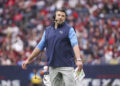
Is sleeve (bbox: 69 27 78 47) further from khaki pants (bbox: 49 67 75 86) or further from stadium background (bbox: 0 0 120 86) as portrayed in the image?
stadium background (bbox: 0 0 120 86)

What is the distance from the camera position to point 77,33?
18562 mm

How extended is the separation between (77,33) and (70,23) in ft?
2.70

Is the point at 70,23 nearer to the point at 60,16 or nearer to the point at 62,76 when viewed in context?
the point at 62,76

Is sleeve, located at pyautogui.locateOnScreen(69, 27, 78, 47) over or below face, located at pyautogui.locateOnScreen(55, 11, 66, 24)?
below

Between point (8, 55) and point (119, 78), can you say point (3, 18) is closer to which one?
point (8, 55)

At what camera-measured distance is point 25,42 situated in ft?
61.2

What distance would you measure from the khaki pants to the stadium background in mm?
4820

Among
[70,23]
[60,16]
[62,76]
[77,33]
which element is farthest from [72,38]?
[70,23]

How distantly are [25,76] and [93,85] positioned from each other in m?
1.96

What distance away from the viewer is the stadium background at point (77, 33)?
14820 mm

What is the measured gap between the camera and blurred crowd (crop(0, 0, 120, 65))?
1730 centimetres

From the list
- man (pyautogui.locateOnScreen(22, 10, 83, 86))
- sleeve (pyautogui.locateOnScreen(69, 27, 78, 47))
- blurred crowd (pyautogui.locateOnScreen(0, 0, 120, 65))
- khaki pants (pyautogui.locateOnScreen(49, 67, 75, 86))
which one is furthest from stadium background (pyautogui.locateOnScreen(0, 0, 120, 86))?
sleeve (pyautogui.locateOnScreen(69, 27, 78, 47))

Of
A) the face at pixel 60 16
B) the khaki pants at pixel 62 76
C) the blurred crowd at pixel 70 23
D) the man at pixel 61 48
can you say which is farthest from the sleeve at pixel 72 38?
the blurred crowd at pixel 70 23

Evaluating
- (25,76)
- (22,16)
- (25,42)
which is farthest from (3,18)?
(25,76)
